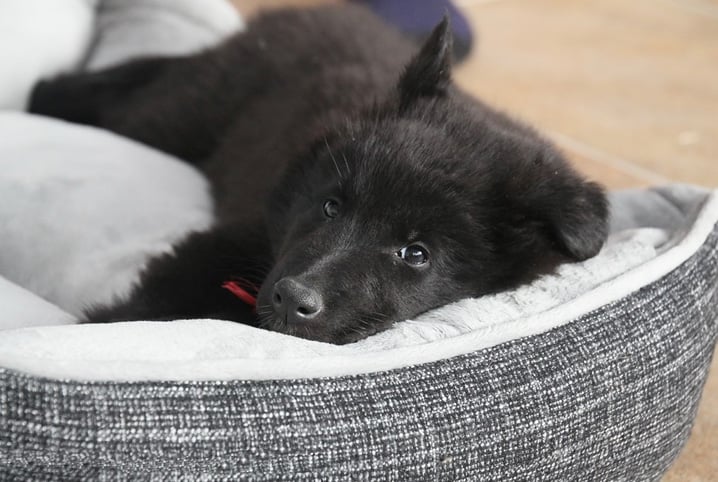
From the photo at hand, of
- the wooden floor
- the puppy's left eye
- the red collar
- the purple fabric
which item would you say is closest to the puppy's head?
the puppy's left eye

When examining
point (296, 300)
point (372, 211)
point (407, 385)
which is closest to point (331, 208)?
point (372, 211)

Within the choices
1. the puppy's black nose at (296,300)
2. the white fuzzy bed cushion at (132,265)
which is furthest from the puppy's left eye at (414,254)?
the puppy's black nose at (296,300)

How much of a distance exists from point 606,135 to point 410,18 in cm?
127

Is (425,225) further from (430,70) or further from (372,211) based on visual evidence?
(430,70)

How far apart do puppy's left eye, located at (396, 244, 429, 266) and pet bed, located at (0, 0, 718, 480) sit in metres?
0.11

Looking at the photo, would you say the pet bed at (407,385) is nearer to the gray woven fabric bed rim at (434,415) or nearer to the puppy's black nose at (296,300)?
the gray woven fabric bed rim at (434,415)

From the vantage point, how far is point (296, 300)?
164 cm

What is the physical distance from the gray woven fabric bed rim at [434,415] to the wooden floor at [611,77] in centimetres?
177

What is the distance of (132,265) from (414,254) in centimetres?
88

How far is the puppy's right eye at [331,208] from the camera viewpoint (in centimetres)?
192

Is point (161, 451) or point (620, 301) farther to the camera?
point (620, 301)

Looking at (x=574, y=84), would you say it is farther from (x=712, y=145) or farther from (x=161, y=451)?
(x=161, y=451)

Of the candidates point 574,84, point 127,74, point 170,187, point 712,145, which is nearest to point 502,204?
point 170,187

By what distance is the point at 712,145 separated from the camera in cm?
390
